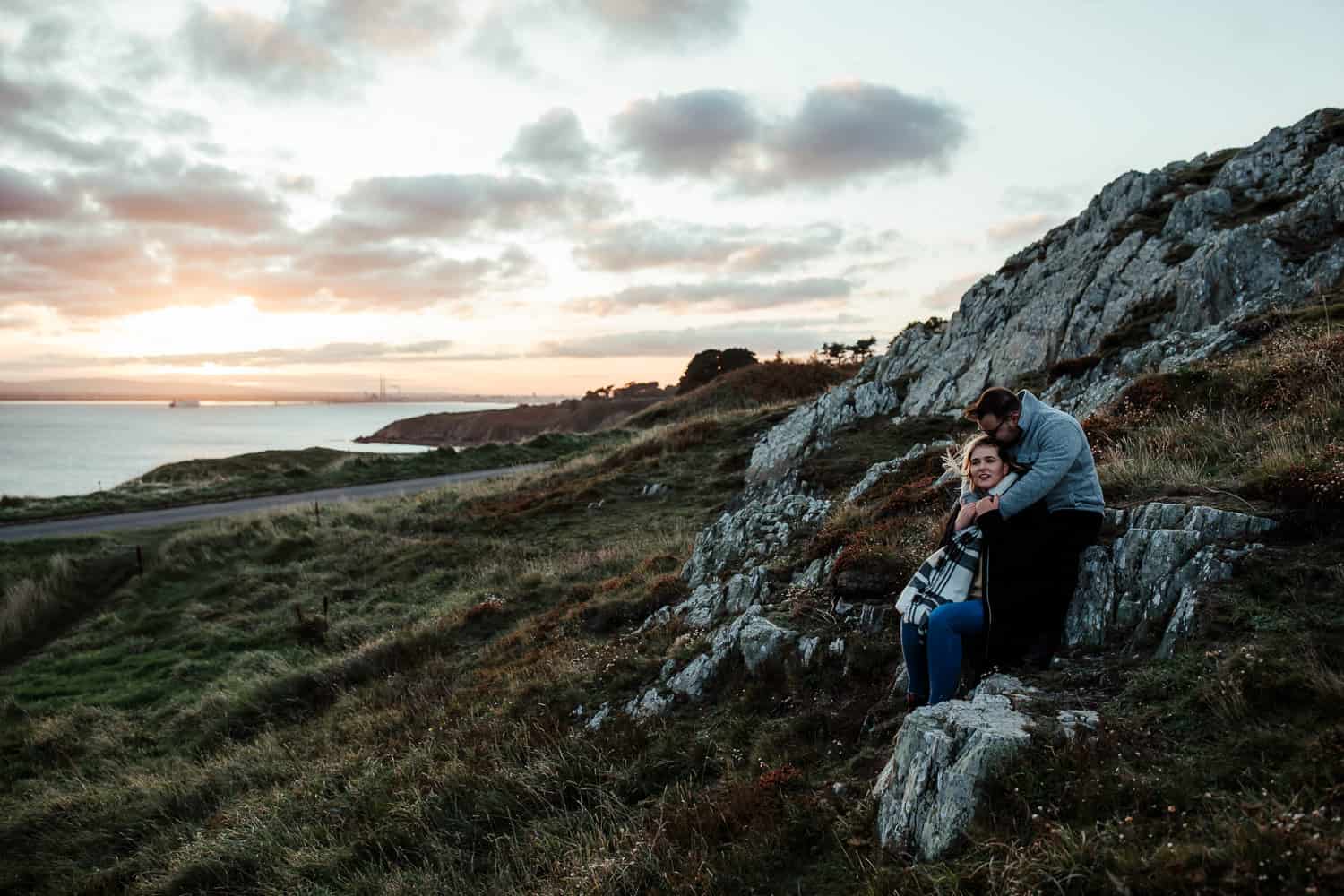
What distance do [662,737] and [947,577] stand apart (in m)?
3.67

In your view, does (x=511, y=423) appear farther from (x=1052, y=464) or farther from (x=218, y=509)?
(x=1052, y=464)

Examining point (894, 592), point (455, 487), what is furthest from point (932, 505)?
point (455, 487)

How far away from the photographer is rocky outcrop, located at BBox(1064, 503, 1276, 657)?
6.10 meters

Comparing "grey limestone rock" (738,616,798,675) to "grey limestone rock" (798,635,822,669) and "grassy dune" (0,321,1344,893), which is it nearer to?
"grey limestone rock" (798,635,822,669)

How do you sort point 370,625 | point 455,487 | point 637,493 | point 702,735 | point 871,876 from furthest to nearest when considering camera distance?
point 455,487, point 637,493, point 370,625, point 702,735, point 871,876

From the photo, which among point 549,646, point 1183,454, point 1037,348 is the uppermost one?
point 1037,348

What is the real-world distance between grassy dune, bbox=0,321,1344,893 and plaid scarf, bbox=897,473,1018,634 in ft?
3.53

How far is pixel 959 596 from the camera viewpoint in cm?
612

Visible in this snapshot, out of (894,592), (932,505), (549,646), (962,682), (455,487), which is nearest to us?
(962,682)

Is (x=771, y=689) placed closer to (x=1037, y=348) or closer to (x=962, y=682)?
(x=962, y=682)

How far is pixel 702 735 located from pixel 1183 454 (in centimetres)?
650

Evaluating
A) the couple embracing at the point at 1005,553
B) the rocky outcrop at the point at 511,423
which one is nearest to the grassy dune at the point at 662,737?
the couple embracing at the point at 1005,553

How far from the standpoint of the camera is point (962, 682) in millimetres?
6391

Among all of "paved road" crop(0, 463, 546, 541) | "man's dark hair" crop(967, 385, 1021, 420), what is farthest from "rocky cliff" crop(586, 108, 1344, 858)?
"paved road" crop(0, 463, 546, 541)
